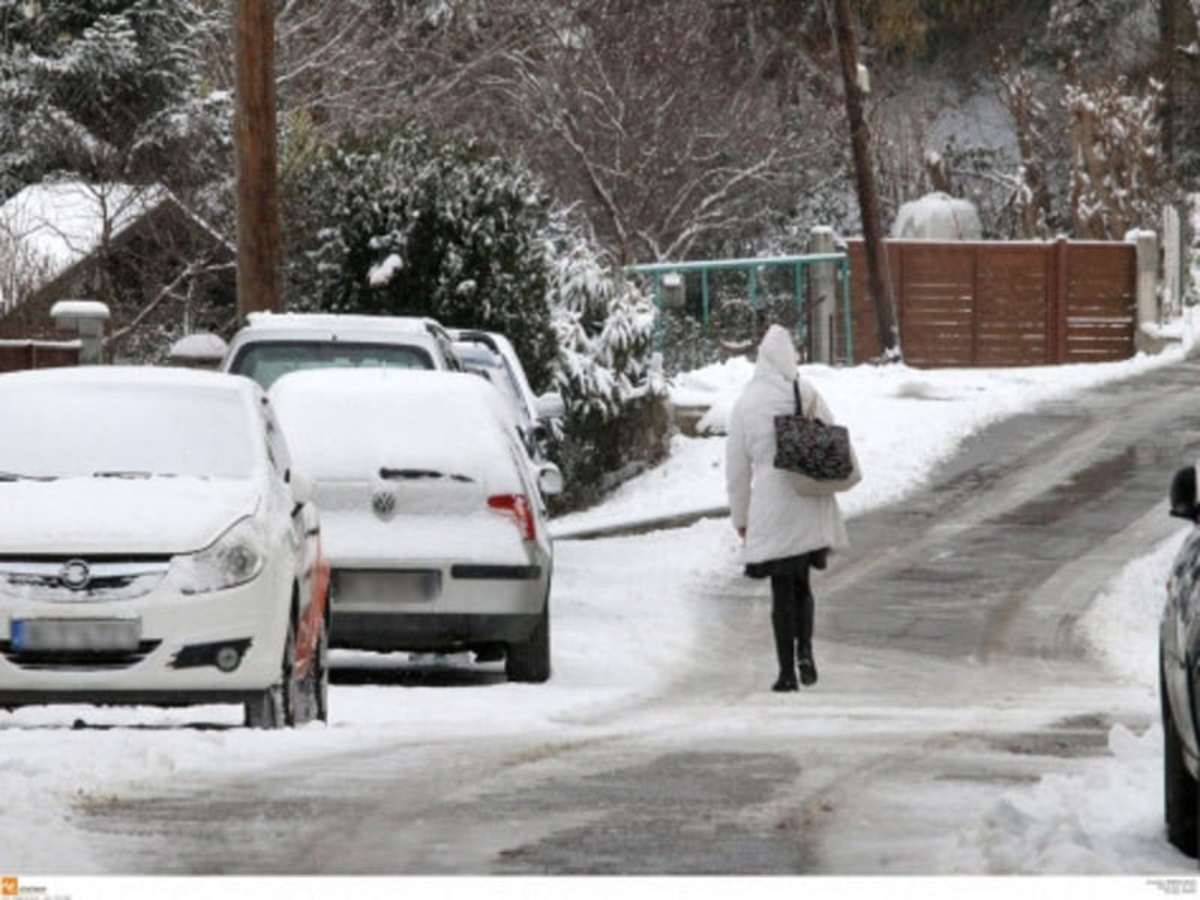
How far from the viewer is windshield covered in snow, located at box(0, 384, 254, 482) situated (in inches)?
517

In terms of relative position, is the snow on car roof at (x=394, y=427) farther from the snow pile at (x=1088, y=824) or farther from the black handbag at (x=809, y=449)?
the snow pile at (x=1088, y=824)

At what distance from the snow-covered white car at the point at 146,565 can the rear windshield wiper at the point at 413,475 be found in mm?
2766

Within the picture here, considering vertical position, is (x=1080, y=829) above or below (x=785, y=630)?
above

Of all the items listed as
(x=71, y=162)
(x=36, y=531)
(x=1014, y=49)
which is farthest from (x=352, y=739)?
(x=1014, y=49)

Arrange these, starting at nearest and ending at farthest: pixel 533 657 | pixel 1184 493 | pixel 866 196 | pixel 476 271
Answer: pixel 1184 493 → pixel 533 657 → pixel 476 271 → pixel 866 196

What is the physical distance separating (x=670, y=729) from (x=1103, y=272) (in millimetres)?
33779

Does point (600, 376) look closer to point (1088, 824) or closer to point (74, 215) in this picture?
point (74, 215)

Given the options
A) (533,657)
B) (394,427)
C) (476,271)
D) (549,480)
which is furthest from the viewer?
(476,271)

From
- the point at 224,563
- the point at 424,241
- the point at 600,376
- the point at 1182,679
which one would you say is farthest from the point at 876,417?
the point at 1182,679

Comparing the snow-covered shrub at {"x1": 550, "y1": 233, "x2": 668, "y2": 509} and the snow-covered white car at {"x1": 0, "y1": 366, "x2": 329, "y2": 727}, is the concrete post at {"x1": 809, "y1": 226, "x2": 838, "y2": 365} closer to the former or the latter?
the snow-covered shrub at {"x1": 550, "y1": 233, "x2": 668, "y2": 509}

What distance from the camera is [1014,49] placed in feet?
198

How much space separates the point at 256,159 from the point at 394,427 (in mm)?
8038

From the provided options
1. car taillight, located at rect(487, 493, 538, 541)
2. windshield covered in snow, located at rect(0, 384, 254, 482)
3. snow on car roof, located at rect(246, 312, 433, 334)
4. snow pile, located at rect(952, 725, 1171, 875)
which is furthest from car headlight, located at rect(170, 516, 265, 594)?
snow on car roof, located at rect(246, 312, 433, 334)

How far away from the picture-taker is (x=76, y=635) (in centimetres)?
1236
